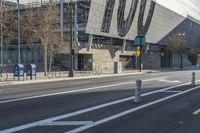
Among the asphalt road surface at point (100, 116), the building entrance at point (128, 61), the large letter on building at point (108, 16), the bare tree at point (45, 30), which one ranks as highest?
the large letter on building at point (108, 16)

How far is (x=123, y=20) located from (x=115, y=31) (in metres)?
3.58

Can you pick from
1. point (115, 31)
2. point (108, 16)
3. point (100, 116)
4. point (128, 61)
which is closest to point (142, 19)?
point (128, 61)

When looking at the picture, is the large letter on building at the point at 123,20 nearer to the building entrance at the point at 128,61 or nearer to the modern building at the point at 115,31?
the modern building at the point at 115,31

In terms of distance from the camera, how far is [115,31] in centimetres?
7300

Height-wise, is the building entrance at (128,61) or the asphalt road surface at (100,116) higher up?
the building entrance at (128,61)

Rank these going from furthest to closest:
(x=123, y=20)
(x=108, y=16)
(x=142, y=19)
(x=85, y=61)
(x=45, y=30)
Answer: (x=142, y=19) → (x=123, y=20) → (x=108, y=16) → (x=85, y=61) → (x=45, y=30)

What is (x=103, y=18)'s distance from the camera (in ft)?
226

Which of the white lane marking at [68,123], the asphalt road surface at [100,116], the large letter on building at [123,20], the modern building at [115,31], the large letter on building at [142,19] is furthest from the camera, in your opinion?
the large letter on building at [142,19]

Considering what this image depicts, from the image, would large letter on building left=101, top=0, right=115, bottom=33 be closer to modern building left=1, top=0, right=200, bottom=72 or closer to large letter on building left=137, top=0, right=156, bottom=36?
modern building left=1, top=0, right=200, bottom=72

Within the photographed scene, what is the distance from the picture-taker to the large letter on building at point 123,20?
72938 mm

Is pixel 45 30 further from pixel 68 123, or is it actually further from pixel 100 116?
pixel 68 123

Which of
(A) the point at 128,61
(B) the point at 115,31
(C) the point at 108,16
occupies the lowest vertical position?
(A) the point at 128,61

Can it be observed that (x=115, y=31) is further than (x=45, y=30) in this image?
Yes

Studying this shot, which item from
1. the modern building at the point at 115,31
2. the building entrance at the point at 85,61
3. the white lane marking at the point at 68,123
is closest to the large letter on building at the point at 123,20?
the modern building at the point at 115,31
